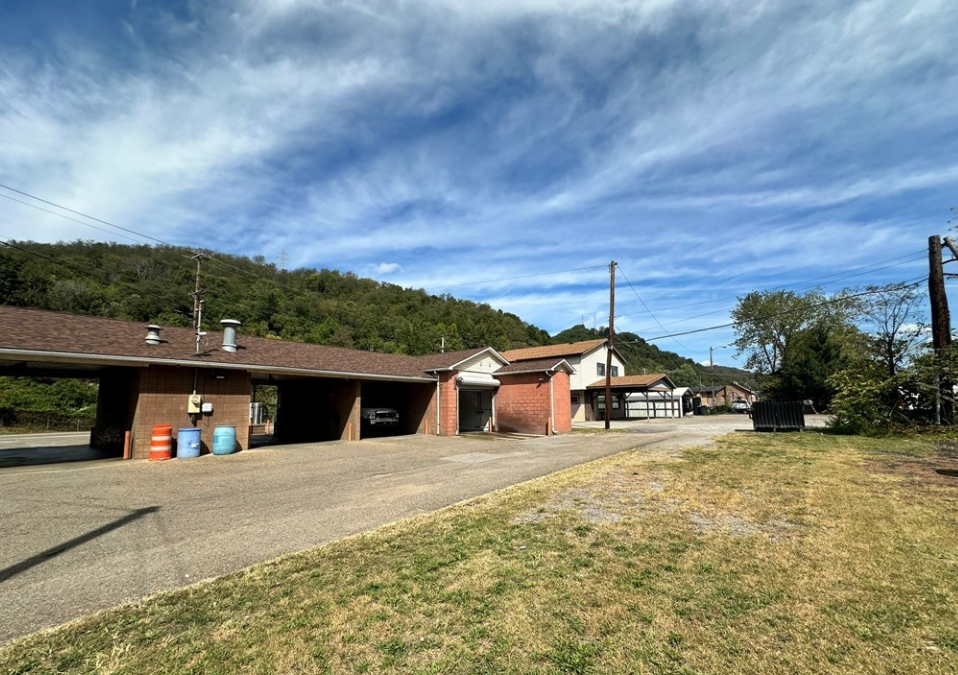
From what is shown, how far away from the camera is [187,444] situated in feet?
40.5

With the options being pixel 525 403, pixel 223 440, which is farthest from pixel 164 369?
pixel 525 403

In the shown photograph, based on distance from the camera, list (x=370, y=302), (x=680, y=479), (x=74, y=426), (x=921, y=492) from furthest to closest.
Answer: (x=370, y=302) < (x=74, y=426) < (x=680, y=479) < (x=921, y=492)

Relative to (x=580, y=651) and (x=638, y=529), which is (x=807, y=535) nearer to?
(x=638, y=529)

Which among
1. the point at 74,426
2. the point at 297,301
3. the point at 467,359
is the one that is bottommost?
the point at 74,426

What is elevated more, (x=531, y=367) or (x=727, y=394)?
(x=531, y=367)

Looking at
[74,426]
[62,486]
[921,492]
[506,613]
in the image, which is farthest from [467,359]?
[74,426]

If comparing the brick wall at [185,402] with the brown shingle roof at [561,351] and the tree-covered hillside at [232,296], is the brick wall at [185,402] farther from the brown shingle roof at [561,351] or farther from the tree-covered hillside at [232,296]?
the brown shingle roof at [561,351]

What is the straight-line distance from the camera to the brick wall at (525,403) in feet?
70.2

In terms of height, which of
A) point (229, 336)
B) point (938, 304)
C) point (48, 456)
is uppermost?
point (938, 304)

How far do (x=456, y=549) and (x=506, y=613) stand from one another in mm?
1452

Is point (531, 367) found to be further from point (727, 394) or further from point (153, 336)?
point (727, 394)

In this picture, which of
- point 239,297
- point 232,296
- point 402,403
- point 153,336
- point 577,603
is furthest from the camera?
point 239,297

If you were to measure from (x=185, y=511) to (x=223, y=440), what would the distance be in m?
7.41

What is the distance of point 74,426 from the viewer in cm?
2930
